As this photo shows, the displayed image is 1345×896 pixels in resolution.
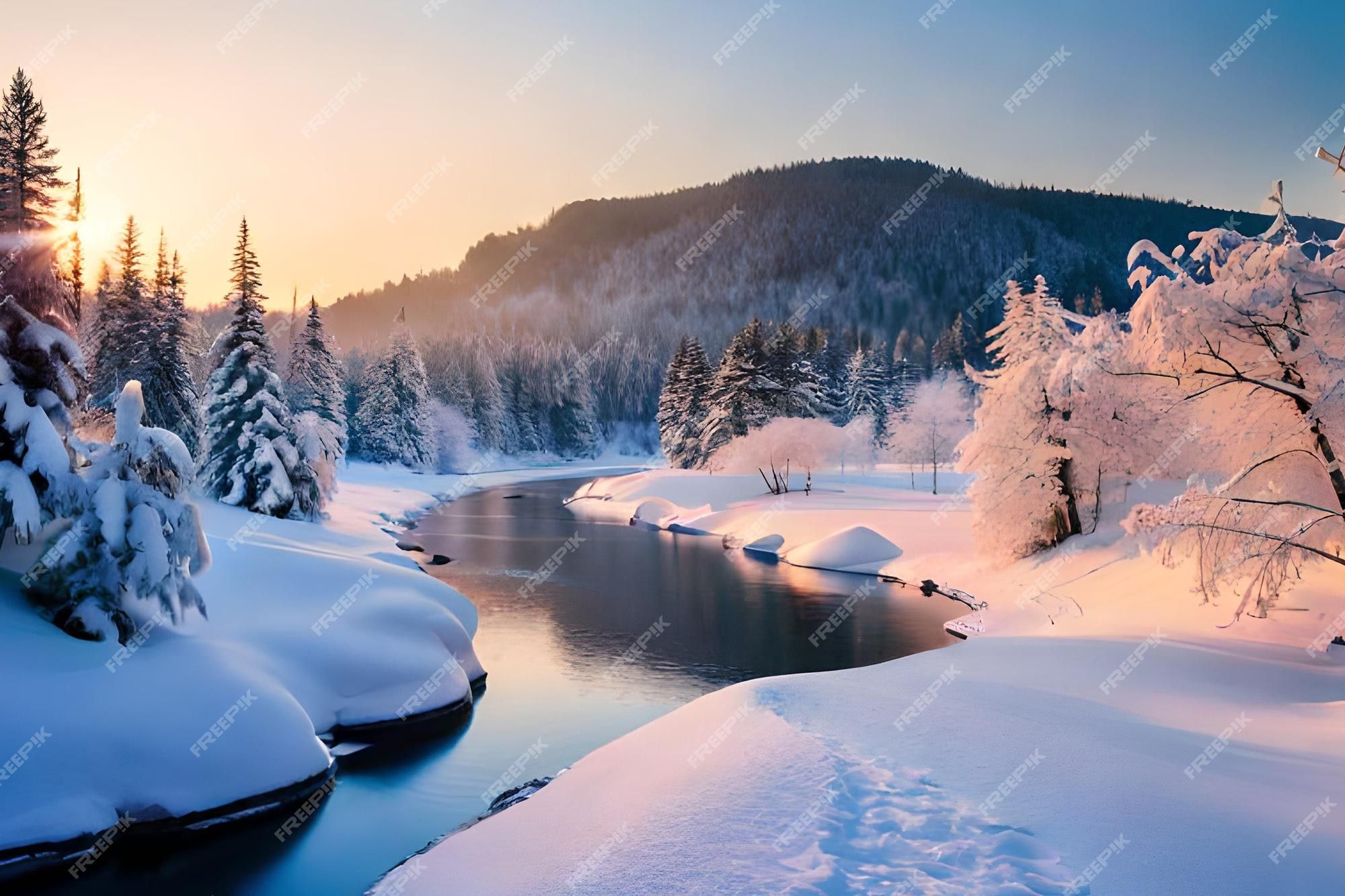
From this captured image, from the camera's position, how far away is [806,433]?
177 ft

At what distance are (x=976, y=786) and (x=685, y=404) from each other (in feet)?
209

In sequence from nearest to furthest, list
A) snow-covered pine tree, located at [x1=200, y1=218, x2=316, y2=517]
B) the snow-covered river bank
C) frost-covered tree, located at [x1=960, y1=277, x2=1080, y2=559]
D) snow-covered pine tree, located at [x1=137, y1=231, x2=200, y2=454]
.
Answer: the snow-covered river bank → frost-covered tree, located at [x1=960, y1=277, x2=1080, y2=559] → snow-covered pine tree, located at [x1=200, y1=218, x2=316, y2=517] → snow-covered pine tree, located at [x1=137, y1=231, x2=200, y2=454]

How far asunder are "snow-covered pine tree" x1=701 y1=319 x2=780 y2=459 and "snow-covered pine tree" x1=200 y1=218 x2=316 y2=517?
3558 cm

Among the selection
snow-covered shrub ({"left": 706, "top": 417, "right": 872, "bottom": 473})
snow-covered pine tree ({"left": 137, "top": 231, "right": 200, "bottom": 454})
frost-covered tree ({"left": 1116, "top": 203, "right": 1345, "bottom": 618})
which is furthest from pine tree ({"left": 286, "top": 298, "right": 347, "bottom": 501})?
frost-covered tree ({"left": 1116, "top": 203, "right": 1345, "bottom": 618})

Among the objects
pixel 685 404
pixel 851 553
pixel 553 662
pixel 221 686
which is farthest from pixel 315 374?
pixel 221 686

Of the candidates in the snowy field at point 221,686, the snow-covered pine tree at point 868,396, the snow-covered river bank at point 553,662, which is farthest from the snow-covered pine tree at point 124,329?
the snow-covered pine tree at point 868,396

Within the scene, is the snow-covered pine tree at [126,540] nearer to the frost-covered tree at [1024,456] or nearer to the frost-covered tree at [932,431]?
the frost-covered tree at [1024,456]

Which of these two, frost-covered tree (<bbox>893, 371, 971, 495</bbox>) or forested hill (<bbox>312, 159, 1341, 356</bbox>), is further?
forested hill (<bbox>312, 159, 1341, 356</bbox>)

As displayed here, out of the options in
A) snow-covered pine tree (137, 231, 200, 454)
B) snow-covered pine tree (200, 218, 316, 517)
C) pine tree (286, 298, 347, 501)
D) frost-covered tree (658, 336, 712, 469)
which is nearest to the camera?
snow-covered pine tree (200, 218, 316, 517)

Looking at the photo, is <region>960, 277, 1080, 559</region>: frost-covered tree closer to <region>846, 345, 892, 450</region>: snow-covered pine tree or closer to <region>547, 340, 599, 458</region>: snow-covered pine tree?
<region>846, 345, 892, 450</region>: snow-covered pine tree

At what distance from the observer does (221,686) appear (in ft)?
41.5

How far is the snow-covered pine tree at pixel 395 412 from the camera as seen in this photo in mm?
72688

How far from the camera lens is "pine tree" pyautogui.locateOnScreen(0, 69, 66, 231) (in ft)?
43.8

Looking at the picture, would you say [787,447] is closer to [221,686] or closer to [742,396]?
[742,396]
